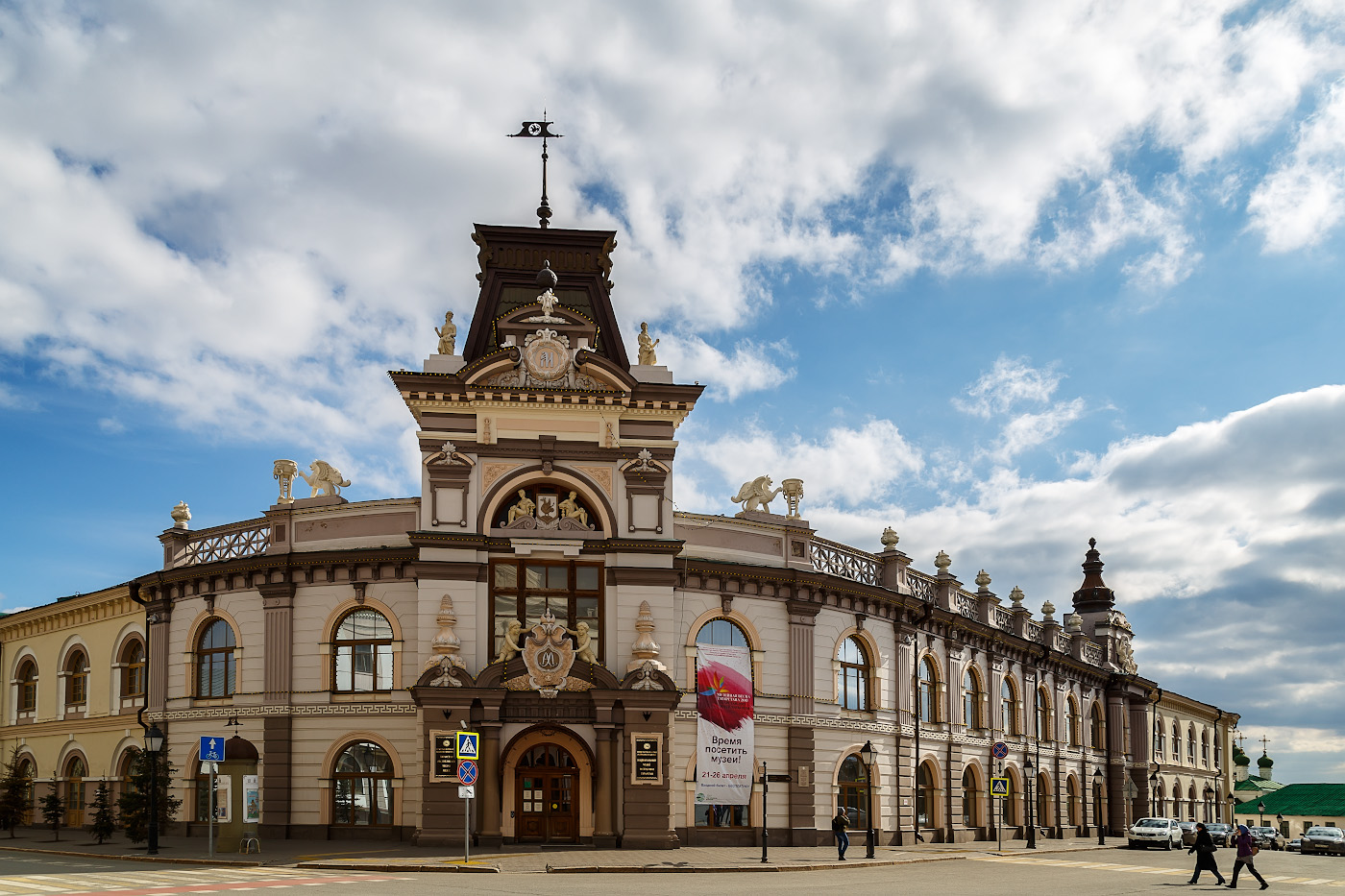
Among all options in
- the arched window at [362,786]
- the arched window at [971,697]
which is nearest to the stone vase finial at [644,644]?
the arched window at [362,786]

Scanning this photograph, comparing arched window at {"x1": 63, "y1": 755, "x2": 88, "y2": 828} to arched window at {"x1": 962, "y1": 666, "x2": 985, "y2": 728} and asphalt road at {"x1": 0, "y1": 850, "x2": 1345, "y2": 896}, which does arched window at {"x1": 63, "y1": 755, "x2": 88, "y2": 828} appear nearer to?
asphalt road at {"x1": 0, "y1": 850, "x2": 1345, "y2": 896}

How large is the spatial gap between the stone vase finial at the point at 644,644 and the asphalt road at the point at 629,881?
7187 millimetres

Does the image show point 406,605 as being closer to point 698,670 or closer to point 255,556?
point 255,556

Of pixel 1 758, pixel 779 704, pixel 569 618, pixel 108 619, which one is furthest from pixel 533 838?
pixel 1 758

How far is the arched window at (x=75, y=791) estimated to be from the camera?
150 ft

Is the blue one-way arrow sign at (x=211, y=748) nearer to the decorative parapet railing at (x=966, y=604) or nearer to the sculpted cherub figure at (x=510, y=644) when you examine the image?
the sculpted cherub figure at (x=510, y=644)

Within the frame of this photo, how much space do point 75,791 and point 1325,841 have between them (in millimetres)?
54189

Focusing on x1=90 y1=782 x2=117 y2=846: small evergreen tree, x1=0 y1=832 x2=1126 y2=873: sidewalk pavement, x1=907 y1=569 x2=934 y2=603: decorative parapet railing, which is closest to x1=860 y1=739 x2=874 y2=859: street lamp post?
x1=0 y1=832 x2=1126 y2=873: sidewalk pavement

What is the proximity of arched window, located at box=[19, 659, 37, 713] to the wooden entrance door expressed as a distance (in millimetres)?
24919

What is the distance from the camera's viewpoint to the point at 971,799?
4972 centimetres

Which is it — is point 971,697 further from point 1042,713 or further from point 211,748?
point 211,748

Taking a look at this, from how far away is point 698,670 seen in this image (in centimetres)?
3888

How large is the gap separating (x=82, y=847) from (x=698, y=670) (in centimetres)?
1908

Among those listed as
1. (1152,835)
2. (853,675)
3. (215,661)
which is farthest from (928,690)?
(215,661)
